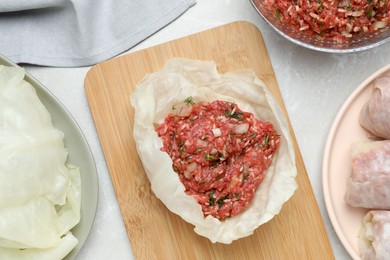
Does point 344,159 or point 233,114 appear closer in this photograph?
point 233,114

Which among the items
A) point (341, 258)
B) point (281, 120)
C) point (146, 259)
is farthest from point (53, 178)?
point (341, 258)

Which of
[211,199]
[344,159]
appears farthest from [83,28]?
[344,159]

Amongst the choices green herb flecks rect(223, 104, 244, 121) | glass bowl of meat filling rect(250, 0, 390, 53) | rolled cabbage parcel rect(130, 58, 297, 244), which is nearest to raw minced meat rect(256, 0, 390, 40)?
glass bowl of meat filling rect(250, 0, 390, 53)

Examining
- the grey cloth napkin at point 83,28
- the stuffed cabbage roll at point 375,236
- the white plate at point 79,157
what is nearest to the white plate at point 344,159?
the stuffed cabbage roll at point 375,236

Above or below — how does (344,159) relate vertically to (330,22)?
below

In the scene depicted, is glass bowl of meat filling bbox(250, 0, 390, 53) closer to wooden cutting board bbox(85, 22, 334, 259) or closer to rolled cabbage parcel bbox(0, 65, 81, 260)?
wooden cutting board bbox(85, 22, 334, 259)

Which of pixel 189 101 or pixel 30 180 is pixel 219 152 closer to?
pixel 189 101

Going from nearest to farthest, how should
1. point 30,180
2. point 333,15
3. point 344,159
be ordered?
1. point 30,180
2. point 333,15
3. point 344,159

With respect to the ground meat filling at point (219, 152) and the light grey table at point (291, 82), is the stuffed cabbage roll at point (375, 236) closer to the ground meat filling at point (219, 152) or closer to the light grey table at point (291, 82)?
the light grey table at point (291, 82)
